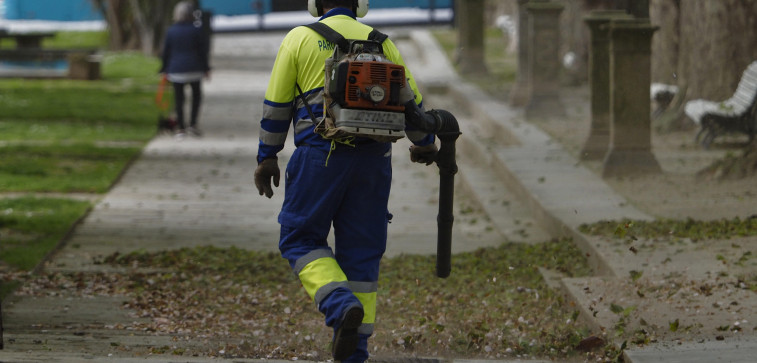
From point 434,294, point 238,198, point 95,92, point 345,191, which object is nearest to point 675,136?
point 238,198

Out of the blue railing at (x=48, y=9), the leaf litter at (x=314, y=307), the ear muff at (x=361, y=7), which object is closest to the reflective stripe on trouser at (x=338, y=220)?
the ear muff at (x=361, y=7)

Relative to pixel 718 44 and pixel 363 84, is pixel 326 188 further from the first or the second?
pixel 718 44

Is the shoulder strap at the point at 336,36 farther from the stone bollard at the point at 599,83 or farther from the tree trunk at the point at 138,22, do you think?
the tree trunk at the point at 138,22

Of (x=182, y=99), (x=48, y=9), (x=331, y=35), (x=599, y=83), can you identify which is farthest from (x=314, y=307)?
(x=48, y=9)

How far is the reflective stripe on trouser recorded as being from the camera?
5488 mm

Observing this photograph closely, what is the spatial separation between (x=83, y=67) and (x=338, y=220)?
22.6 m

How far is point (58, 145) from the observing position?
53.8 feet

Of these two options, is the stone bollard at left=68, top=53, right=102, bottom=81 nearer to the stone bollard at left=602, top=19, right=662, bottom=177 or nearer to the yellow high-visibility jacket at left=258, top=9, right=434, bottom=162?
the stone bollard at left=602, top=19, right=662, bottom=177

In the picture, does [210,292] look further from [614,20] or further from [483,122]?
[483,122]

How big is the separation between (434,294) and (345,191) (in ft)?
9.20

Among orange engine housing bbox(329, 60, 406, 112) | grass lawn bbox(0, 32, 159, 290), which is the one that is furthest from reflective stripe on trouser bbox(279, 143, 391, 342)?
→ grass lawn bbox(0, 32, 159, 290)

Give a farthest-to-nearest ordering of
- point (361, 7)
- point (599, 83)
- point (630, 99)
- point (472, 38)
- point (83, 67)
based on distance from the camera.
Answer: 1. point (83, 67)
2. point (472, 38)
3. point (599, 83)
4. point (630, 99)
5. point (361, 7)

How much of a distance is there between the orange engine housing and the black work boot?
2.81ft

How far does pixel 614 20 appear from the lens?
12.1 metres
